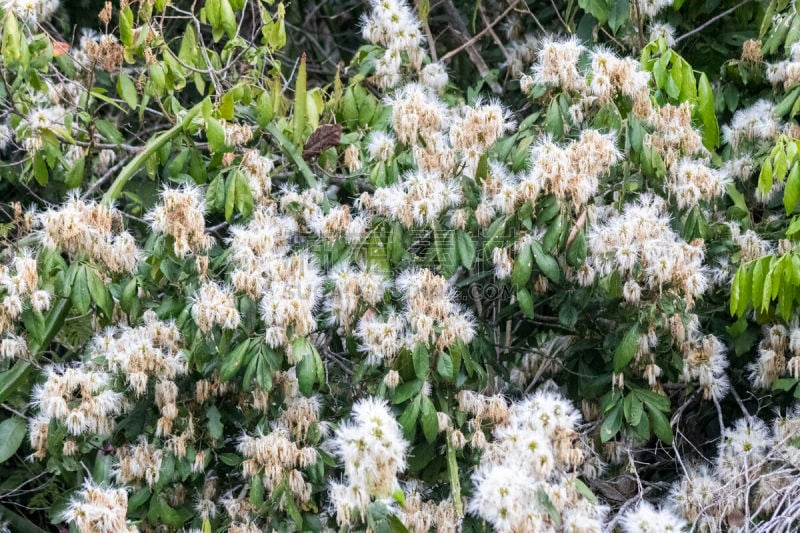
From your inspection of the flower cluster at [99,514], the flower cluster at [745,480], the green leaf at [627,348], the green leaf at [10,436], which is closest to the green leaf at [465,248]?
the green leaf at [627,348]

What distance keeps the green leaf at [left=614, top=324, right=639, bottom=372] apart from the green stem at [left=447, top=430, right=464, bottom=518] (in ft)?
1.91

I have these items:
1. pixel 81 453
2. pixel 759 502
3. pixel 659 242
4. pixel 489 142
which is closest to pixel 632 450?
pixel 759 502

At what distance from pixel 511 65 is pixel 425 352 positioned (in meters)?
2.13

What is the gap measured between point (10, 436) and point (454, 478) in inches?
63.1

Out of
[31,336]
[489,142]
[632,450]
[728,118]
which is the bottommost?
[632,450]

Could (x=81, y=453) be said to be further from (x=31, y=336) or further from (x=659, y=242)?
(x=659, y=242)

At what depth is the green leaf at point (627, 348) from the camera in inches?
140

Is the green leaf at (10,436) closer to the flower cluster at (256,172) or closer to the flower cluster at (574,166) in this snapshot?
the flower cluster at (256,172)

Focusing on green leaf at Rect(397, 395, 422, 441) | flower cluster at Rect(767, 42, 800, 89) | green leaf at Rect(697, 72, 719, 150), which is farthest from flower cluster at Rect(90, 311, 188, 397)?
flower cluster at Rect(767, 42, 800, 89)

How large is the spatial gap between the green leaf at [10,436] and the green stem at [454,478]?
1.54m

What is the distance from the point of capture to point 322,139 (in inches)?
161

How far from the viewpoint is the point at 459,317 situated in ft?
11.5

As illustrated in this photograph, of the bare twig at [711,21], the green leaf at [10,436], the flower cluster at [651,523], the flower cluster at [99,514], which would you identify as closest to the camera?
the flower cluster at [99,514]

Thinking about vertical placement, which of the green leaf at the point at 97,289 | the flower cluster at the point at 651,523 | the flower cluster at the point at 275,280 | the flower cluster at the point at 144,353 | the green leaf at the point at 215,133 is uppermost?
the green leaf at the point at 215,133
